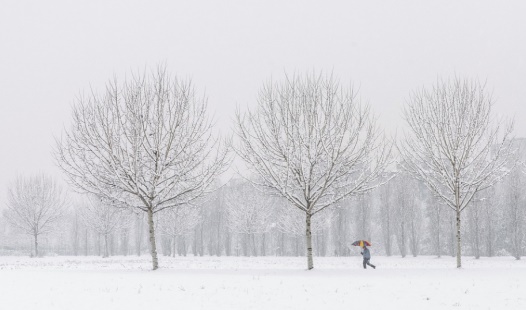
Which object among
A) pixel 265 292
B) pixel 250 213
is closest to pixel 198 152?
pixel 265 292

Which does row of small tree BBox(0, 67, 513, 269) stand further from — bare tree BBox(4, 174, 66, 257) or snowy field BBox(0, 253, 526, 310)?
bare tree BBox(4, 174, 66, 257)

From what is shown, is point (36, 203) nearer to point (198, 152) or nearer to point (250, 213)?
point (250, 213)

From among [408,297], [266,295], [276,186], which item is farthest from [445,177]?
[266,295]

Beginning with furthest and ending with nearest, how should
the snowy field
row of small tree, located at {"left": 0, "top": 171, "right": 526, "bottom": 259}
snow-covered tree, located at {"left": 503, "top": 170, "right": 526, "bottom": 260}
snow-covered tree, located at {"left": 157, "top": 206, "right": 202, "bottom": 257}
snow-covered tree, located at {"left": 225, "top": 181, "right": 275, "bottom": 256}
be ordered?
1. snow-covered tree, located at {"left": 157, "top": 206, "right": 202, "bottom": 257}
2. snow-covered tree, located at {"left": 225, "top": 181, "right": 275, "bottom": 256}
3. row of small tree, located at {"left": 0, "top": 171, "right": 526, "bottom": 259}
4. snow-covered tree, located at {"left": 503, "top": 170, "right": 526, "bottom": 260}
5. the snowy field

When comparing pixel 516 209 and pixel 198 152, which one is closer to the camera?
pixel 198 152

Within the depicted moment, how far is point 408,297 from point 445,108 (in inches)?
489

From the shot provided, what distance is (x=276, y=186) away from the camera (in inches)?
733

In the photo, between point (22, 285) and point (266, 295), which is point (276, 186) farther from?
point (22, 285)

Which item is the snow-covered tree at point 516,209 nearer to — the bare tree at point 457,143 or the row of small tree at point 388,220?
the row of small tree at point 388,220

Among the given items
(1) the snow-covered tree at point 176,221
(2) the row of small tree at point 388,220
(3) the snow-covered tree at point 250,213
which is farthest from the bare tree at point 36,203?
(3) the snow-covered tree at point 250,213

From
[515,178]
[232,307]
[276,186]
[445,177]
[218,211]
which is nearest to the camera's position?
[232,307]

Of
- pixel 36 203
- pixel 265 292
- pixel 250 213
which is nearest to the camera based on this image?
pixel 265 292

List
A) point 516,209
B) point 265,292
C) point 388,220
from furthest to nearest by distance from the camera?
1. point 388,220
2. point 516,209
3. point 265,292

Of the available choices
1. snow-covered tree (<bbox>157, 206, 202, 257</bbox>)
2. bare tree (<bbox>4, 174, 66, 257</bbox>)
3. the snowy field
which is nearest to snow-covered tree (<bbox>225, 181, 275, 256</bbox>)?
snow-covered tree (<bbox>157, 206, 202, 257</bbox>)
